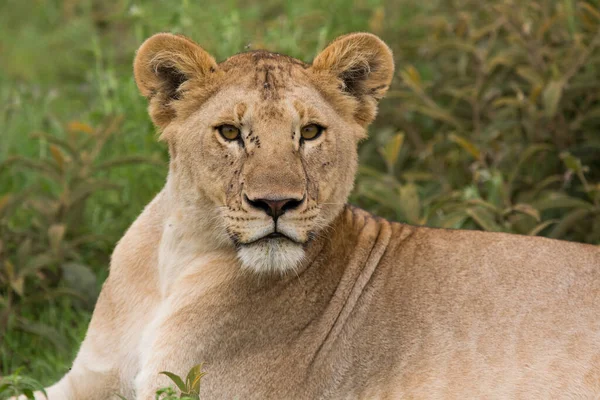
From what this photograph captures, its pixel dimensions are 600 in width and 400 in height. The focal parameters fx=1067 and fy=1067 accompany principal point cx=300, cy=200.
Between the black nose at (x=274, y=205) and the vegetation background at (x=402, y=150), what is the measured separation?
1464 millimetres

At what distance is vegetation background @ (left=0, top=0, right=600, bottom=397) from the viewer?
457 centimetres

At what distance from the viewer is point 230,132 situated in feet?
10.6

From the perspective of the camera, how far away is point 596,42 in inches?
198

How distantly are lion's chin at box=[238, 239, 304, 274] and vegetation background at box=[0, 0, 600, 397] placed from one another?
1.40 m

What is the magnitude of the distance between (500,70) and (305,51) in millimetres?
1390

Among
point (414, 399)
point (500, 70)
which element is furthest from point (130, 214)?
point (414, 399)

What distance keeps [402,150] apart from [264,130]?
8.25 feet

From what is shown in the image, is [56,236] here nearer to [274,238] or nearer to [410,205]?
[410,205]

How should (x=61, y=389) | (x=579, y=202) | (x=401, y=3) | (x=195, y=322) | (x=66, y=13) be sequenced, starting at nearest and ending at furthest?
1. (x=195, y=322)
2. (x=61, y=389)
3. (x=579, y=202)
4. (x=401, y=3)
5. (x=66, y=13)

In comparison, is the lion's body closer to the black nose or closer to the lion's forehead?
the black nose

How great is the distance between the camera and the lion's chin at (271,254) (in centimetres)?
307

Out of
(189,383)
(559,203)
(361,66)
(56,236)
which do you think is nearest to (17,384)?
(189,383)

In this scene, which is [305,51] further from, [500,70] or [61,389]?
[61,389]

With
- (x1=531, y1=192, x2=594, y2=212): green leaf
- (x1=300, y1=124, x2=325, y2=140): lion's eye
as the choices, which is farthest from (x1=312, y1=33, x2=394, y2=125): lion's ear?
(x1=531, y1=192, x2=594, y2=212): green leaf
